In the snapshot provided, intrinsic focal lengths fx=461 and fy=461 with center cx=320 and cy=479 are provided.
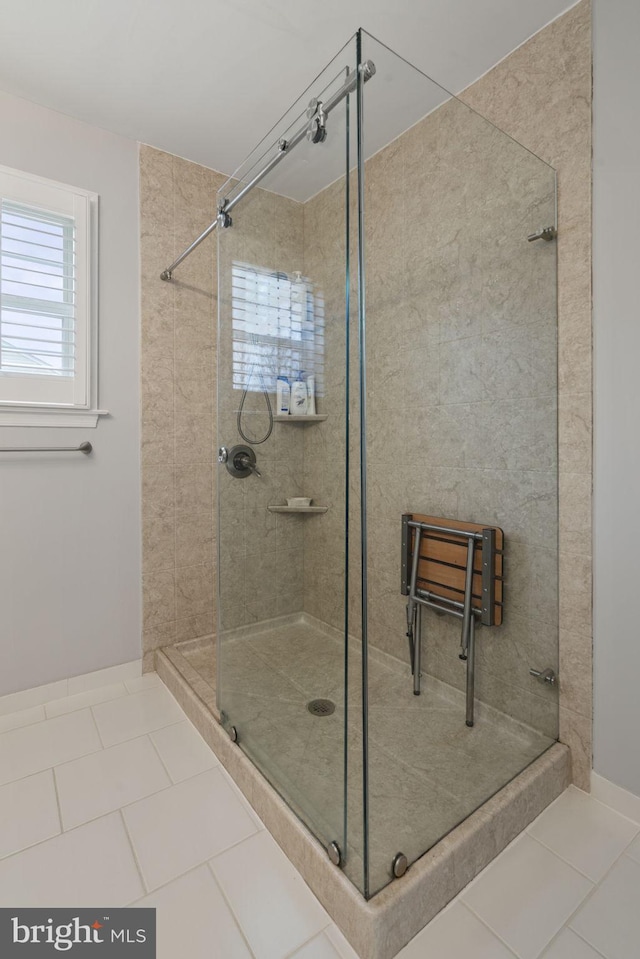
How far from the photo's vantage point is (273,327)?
1.38m

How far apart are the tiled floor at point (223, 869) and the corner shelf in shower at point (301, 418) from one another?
1129 mm

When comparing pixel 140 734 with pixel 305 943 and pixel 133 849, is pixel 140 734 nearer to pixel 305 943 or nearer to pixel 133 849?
pixel 133 849

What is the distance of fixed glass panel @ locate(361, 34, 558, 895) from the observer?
3.92 ft

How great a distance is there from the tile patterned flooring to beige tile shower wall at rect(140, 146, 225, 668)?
2.39 ft

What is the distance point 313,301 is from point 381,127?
1.31 ft

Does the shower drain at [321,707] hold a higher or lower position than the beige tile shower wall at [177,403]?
lower

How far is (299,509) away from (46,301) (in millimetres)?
1422

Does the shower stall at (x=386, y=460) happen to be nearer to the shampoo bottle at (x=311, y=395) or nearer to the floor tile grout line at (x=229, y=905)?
the shampoo bottle at (x=311, y=395)

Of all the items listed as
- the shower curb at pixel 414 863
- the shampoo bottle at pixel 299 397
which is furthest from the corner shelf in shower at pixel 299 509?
the shower curb at pixel 414 863

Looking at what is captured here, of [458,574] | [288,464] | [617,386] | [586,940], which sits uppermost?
[617,386]

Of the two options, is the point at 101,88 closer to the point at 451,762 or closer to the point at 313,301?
the point at 313,301

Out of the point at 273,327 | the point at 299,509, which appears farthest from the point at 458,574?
the point at 273,327

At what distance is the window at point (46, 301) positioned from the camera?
5.87ft

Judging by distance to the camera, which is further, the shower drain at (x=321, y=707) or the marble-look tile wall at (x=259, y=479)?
the marble-look tile wall at (x=259, y=479)
